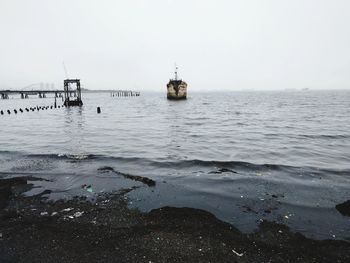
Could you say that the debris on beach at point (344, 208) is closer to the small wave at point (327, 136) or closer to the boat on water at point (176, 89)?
the small wave at point (327, 136)

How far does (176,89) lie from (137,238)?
83.7m

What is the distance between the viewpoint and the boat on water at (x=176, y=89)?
285 feet

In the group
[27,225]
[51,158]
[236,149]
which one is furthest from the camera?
[236,149]

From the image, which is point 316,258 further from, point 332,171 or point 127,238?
point 332,171

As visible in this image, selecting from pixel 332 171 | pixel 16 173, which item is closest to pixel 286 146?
pixel 332 171

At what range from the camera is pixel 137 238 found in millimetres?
6176

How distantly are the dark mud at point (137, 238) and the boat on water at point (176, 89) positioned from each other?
80.1m

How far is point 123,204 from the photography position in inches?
323

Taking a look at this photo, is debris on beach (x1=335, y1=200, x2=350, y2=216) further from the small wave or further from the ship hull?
the ship hull

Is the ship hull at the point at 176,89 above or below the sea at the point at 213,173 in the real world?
above

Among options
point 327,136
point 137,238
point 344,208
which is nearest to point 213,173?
point 344,208

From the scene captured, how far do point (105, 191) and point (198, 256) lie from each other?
187 inches

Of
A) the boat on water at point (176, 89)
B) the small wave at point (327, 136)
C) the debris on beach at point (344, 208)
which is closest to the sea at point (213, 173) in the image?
the debris on beach at point (344, 208)

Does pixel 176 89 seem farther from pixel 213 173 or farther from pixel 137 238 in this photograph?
pixel 137 238
